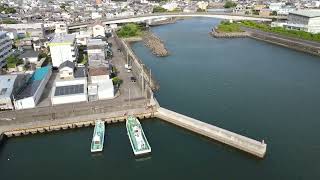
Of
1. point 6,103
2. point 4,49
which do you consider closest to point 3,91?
point 6,103

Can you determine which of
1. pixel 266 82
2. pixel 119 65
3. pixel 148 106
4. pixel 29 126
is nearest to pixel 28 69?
pixel 119 65

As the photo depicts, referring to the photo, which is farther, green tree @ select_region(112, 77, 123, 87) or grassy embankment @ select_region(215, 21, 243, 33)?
grassy embankment @ select_region(215, 21, 243, 33)

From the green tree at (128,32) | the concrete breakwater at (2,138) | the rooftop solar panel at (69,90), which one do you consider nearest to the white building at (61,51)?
the rooftop solar panel at (69,90)

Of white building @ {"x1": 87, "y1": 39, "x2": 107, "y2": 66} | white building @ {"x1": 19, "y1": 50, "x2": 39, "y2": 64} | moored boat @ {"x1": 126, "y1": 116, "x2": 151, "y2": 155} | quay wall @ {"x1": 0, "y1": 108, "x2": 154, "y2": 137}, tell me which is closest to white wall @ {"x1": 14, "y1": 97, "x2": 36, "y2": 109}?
quay wall @ {"x1": 0, "y1": 108, "x2": 154, "y2": 137}

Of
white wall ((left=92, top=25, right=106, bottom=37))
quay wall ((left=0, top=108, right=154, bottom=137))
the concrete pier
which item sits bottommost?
the concrete pier

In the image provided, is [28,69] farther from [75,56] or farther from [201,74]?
[201,74]

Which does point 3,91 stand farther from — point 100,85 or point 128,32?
point 128,32

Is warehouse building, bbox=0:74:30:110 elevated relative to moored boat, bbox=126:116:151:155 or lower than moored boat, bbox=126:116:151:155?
elevated

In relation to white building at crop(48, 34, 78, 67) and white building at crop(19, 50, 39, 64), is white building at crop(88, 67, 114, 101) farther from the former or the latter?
white building at crop(19, 50, 39, 64)
